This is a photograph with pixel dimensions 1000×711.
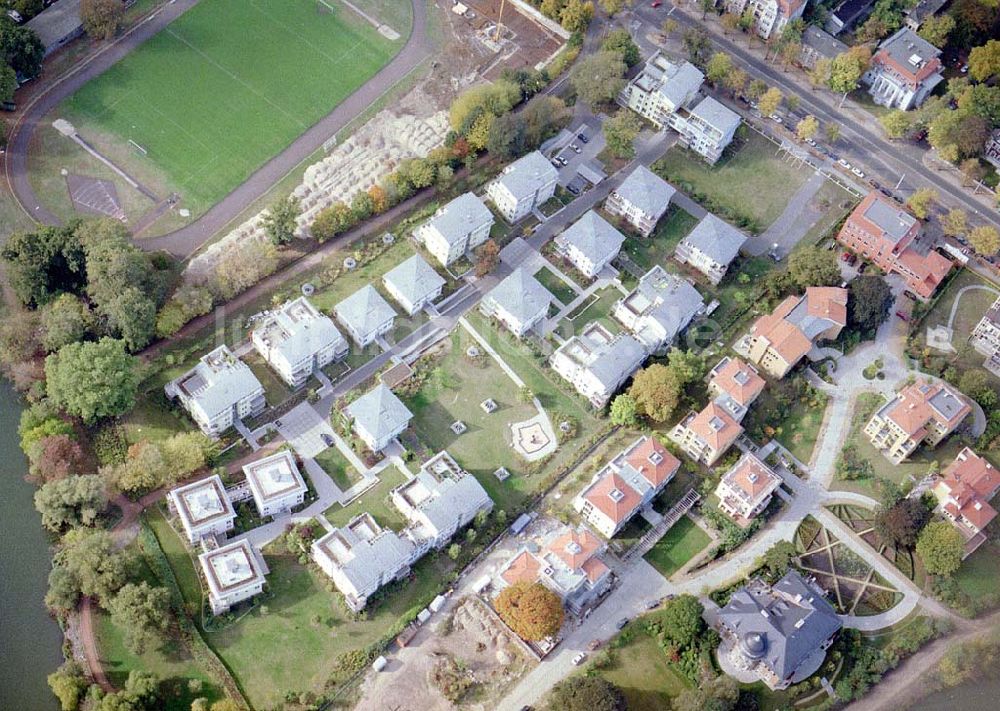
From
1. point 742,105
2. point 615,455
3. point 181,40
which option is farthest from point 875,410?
point 181,40

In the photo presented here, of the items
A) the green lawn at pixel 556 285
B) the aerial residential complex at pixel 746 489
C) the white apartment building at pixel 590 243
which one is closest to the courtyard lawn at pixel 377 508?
the green lawn at pixel 556 285

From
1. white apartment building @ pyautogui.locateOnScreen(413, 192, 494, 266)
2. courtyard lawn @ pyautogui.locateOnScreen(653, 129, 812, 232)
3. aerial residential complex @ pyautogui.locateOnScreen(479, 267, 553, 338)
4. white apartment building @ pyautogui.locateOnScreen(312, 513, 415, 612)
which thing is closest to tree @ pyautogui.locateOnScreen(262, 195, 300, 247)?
white apartment building @ pyautogui.locateOnScreen(413, 192, 494, 266)

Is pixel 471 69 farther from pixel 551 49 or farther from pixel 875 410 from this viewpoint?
pixel 875 410

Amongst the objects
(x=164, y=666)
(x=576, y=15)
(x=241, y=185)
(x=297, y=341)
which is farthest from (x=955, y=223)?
(x=164, y=666)

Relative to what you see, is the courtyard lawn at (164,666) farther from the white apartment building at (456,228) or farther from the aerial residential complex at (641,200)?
the aerial residential complex at (641,200)

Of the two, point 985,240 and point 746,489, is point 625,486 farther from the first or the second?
point 985,240

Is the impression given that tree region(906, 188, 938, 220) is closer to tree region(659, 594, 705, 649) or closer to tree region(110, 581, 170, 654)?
tree region(659, 594, 705, 649)
